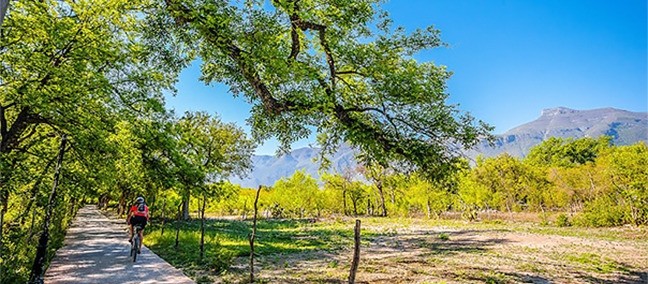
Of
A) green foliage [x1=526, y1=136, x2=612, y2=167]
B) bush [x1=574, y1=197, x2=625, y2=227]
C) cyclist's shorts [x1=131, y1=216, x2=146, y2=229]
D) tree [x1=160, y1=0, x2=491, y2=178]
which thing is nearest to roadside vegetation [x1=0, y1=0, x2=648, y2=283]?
tree [x1=160, y1=0, x2=491, y2=178]

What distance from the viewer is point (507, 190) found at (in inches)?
1845

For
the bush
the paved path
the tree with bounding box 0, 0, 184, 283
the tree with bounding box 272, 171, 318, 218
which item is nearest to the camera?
the tree with bounding box 0, 0, 184, 283

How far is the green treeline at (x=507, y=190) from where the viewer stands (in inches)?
A: 1200

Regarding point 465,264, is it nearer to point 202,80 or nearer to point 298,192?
point 202,80

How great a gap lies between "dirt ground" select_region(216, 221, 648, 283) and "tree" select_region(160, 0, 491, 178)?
15.3 ft

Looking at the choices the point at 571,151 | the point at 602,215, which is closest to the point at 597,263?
the point at 602,215

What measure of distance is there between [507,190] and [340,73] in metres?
44.6

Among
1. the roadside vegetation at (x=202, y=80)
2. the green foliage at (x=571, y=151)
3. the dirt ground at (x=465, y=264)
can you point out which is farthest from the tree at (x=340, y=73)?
the green foliage at (x=571, y=151)

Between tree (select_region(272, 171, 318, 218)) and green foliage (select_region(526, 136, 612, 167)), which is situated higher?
green foliage (select_region(526, 136, 612, 167))

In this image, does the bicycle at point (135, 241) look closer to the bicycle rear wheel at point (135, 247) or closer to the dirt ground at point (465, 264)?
the bicycle rear wheel at point (135, 247)

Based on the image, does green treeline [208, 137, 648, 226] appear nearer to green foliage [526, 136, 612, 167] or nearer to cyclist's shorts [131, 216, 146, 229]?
green foliage [526, 136, 612, 167]

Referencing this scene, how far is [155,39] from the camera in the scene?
8.11 meters

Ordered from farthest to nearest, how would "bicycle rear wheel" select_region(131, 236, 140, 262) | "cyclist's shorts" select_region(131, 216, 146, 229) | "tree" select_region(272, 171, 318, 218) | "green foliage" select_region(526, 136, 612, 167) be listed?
"green foliage" select_region(526, 136, 612, 167)
"tree" select_region(272, 171, 318, 218)
"cyclist's shorts" select_region(131, 216, 146, 229)
"bicycle rear wheel" select_region(131, 236, 140, 262)

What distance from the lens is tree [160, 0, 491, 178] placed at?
6.45m
